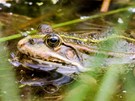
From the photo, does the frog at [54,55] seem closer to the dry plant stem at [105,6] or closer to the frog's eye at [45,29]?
the frog's eye at [45,29]

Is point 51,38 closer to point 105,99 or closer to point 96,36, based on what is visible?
point 96,36

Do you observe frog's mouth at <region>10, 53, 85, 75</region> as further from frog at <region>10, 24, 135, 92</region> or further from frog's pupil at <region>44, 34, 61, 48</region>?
frog's pupil at <region>44, 34, 61, 48</region>

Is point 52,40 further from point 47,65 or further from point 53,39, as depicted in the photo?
point 47,65

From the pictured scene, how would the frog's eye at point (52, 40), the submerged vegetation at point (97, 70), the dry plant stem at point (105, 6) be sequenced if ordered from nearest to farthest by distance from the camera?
the submerged vegetation at point (97, 70)
the frog's eye at point (52, 40)
the dry plant stem at point (105, 6)

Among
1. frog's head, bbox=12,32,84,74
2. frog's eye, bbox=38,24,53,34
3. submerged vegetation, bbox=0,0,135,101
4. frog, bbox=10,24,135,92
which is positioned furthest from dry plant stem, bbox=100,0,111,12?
frog's eye, bbox=38,24,53,34

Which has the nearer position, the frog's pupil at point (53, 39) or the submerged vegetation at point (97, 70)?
the submerged vegetation at point (97, 70)

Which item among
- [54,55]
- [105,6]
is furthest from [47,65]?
[105,6]

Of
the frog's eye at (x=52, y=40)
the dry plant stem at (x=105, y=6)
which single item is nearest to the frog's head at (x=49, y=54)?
the frog's eye at (x=52, y=40)
